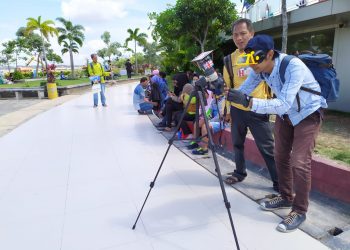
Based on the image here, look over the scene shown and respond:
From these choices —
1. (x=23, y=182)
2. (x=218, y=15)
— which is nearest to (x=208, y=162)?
(x=23, y=182)

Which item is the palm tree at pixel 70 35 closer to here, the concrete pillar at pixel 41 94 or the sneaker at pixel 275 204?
the concrete pillar at pixel 41 94

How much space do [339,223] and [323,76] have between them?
121 cm

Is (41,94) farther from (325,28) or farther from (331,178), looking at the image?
(331,178)

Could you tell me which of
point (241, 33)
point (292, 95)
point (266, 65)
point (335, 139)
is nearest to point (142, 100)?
point (335, 139)

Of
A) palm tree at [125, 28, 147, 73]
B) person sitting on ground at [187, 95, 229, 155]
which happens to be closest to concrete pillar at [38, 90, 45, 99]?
person sitting on ground at [187, 95, 229, 155]

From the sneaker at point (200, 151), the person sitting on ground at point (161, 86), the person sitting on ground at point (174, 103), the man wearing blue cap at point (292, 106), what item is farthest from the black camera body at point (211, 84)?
the person sitting on ground at point (161, 86)

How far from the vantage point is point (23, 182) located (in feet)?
11.4

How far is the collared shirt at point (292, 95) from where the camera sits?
1.98 meters

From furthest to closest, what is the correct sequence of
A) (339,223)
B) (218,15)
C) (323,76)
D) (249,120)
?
(218,15)
(249,120)
(339,223)
(323,76)

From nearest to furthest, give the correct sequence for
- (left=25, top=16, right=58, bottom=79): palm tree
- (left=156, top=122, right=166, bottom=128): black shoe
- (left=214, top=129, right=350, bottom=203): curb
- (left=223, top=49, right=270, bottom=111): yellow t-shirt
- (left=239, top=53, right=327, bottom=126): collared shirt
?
(left=239, top=53, right=327, bottom=126): collared shirt < (left=214, top=129, right=350, bottom=203): curb < (left=223, top=49, right=270, bottom=111): yellow t-shirt < (left=156, top=122, right=166, bottom=128): black shoe < (left=25, top=16, right=58, bottom=79): palm tree

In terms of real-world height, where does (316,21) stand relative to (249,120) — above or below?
above

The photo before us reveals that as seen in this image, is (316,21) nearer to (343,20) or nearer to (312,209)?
(343,20)

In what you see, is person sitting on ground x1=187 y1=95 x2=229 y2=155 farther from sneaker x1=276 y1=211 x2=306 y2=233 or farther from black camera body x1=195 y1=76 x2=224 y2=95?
sneaker x1=276 y1=211 x2=306 y2=233

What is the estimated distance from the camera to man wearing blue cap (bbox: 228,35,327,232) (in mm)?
1997
